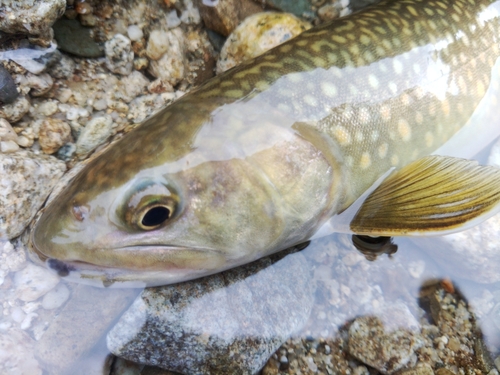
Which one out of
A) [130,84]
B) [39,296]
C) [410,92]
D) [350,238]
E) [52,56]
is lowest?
[350,238]

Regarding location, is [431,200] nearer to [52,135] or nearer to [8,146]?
[52,135]

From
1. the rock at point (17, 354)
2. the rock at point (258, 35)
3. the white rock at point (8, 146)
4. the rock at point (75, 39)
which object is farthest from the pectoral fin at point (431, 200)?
the rock at point (75, 39)

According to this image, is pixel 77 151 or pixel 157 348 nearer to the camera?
pixel 157 348

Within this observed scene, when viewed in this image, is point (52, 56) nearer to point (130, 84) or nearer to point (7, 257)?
point (130, 84)

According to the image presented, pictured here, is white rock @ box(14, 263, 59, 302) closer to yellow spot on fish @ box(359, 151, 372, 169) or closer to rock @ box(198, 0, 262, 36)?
yellow spot on fish @ box(359, 151, 372, 169)

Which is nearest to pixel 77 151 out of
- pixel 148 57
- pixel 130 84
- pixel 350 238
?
pixel 130 84
